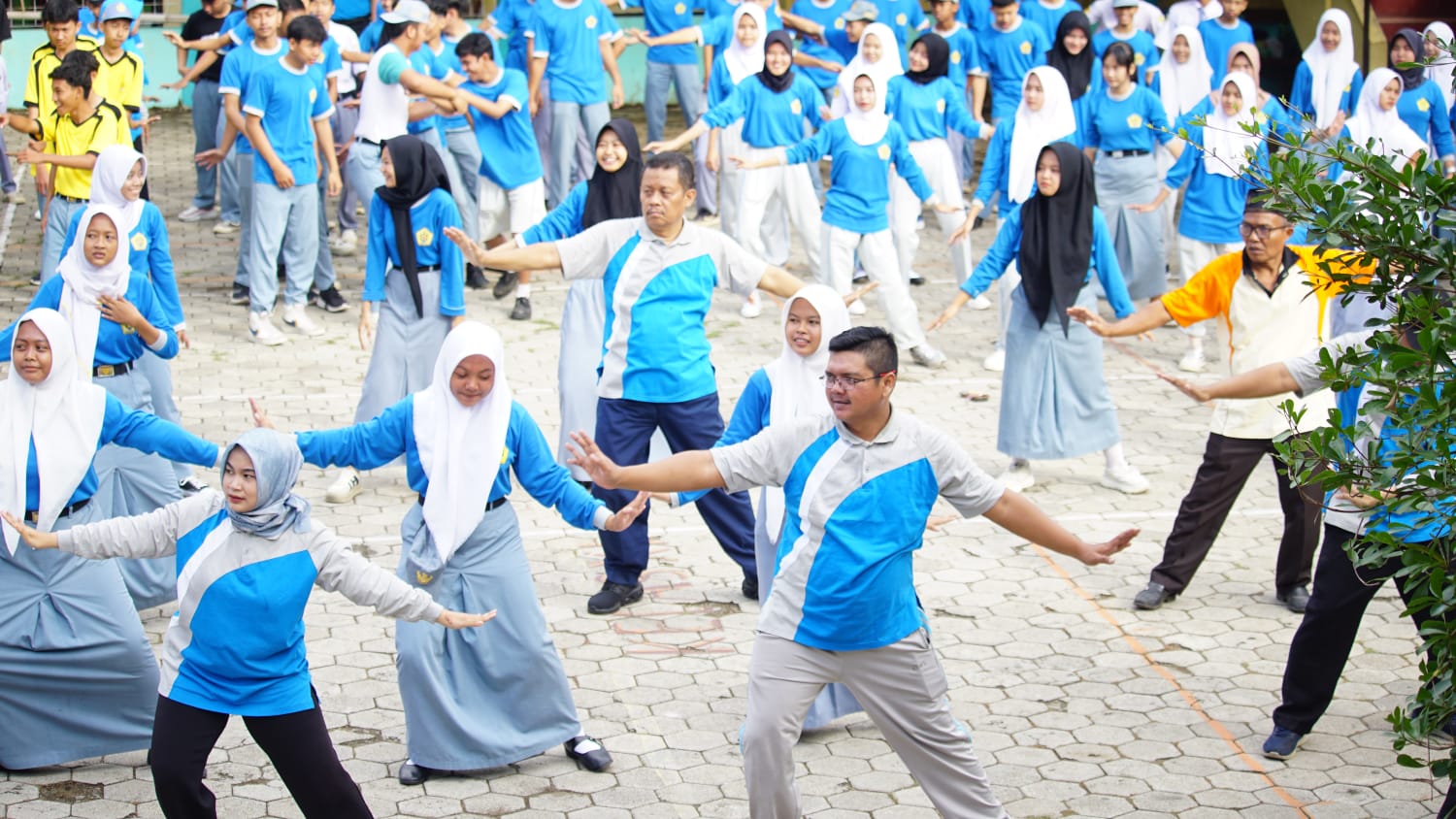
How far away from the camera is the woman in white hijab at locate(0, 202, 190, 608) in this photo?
710 cm

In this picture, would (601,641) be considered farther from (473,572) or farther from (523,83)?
(523,83)

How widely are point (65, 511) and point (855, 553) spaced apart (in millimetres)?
2945

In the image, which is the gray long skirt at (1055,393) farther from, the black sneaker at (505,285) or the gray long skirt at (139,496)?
the black sneaker at (505,285)

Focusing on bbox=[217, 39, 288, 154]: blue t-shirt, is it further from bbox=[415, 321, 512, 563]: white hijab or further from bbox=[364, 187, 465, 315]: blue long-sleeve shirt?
bbox=[415, 321, 512, 563]: white hijab

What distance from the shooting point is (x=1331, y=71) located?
1402 cm

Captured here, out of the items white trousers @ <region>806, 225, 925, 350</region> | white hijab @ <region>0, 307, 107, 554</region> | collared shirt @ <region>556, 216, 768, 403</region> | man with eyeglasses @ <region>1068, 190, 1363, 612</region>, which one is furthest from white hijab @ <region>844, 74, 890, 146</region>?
white hijab @ <region>0, 307, 107, 554</region>

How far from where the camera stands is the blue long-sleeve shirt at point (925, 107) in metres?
12.4

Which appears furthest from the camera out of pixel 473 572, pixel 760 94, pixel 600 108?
pixel 600 108

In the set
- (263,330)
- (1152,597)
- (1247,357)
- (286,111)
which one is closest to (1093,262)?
(1247,357)

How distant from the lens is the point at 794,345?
20.8ft

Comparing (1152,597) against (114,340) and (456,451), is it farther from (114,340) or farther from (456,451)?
(114,340)

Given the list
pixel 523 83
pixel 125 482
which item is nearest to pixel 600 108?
pixel 523 83

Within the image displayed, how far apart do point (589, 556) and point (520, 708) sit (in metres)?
2.34

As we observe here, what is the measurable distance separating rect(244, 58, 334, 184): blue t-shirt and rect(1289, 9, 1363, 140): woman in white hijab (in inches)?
310
